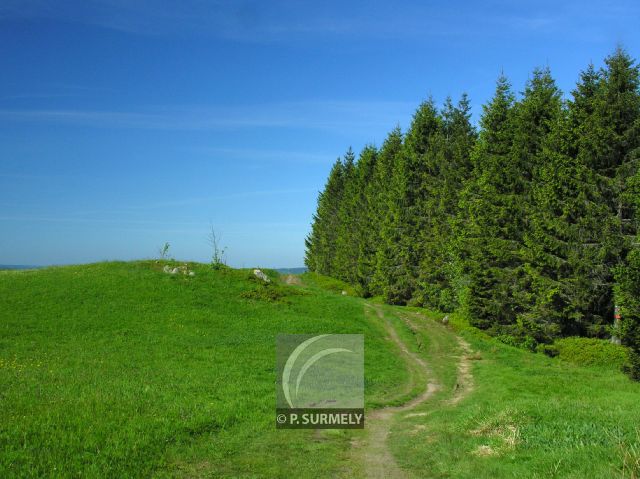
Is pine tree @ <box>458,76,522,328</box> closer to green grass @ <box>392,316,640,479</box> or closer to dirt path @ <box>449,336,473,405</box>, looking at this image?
dirt path @ <box>449,336,473,405</box>

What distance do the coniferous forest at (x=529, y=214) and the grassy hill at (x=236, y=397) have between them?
146 inches

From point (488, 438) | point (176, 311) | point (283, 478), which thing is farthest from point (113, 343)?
point (488, 438)

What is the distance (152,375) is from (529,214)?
25.9 m

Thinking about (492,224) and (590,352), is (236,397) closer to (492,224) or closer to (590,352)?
(590,352)

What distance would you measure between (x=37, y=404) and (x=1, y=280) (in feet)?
100

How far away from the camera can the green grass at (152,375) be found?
37.5 feet

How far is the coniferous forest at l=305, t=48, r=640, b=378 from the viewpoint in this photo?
2692 cm

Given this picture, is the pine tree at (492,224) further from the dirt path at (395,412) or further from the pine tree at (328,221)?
the pine tree at (328,221)

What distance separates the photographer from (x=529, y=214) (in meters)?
32.2

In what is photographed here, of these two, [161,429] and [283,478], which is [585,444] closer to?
[283,478]

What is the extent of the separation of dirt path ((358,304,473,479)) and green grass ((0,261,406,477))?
0.85 m

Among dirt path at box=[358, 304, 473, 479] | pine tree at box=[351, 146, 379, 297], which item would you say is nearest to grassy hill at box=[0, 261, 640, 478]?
dirt path at box=[358, 304, 473, 479]

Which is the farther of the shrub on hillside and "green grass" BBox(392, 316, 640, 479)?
the shrub on hillside

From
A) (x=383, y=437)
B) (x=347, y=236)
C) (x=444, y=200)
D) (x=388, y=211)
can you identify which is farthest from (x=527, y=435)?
(x=347, y=236)
